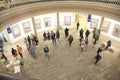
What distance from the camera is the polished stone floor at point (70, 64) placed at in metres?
10.5

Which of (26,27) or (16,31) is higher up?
(26,27)

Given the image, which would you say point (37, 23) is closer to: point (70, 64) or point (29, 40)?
point (29, 40)

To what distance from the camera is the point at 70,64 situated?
38.3 ft

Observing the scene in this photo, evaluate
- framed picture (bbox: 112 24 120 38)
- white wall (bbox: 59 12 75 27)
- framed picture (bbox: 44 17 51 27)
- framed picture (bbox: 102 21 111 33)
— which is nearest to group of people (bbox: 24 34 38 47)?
framed picture (bbox: 44 17 51 27)

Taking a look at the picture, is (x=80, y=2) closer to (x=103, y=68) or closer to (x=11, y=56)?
(x=103, y=68)

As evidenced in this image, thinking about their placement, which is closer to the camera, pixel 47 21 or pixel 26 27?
pixel 26 27

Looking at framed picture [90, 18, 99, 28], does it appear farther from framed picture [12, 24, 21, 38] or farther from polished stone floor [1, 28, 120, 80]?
framed picture [12, 24, 21, 38]

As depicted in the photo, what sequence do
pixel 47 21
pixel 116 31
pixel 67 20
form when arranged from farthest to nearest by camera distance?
pixel 67 20, pixel 47 21, pixel 116 31

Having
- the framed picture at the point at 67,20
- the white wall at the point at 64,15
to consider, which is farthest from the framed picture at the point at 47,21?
the framed picture at the point at 67,20

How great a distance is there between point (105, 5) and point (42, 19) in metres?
7.65

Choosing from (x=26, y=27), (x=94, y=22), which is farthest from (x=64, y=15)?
(x=26, y=27)

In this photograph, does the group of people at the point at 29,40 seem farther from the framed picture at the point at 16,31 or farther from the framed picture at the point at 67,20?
the framed picture at the point at 67,20

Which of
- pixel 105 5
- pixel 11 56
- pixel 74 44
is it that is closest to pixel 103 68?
pixel 74 44

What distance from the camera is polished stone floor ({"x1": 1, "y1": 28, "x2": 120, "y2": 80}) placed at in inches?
414
